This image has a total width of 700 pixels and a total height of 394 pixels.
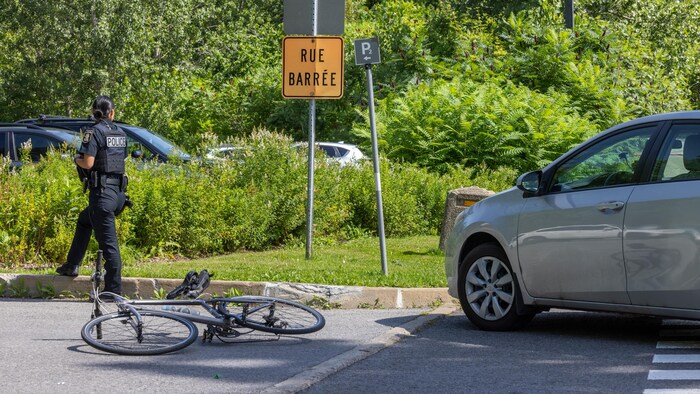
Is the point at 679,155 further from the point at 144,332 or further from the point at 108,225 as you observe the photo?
the point at 108,225

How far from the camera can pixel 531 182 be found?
9.09 metres

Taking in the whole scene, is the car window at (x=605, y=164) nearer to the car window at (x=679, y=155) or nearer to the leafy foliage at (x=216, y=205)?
the car window at (x=679, y=155)

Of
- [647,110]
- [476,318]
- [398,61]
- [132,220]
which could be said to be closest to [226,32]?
[398,61]

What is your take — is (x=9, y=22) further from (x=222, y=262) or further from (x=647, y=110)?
(x=222, y=262)

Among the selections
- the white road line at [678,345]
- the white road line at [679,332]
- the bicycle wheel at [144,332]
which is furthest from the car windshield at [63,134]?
the white road line at [678,345]

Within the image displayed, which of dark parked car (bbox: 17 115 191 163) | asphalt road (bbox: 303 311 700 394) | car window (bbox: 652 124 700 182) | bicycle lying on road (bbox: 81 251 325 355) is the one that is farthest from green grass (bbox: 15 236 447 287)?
dark parked car (bbox: 17 115 191 163)

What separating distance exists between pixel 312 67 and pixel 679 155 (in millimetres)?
5981


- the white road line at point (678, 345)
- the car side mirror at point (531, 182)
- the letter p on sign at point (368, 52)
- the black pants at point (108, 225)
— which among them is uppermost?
the letter p on sign at point (368, 52)

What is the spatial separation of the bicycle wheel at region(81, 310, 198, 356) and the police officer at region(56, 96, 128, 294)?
2.43 meters

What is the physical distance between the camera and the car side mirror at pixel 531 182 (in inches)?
357

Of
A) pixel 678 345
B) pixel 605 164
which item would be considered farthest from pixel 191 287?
pixel 678 345

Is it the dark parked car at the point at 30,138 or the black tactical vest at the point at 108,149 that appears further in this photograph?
the dark parked car at the point at 30,138

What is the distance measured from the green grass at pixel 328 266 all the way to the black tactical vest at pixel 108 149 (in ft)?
4.38

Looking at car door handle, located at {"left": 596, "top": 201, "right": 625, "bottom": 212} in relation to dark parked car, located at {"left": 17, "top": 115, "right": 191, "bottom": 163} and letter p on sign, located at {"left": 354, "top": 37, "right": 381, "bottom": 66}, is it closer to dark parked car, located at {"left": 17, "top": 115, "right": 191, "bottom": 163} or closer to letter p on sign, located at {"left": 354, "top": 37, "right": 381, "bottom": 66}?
letter p on sign, located at {"left": 354, "top": 37, "right": 381, "bottom": 66}
